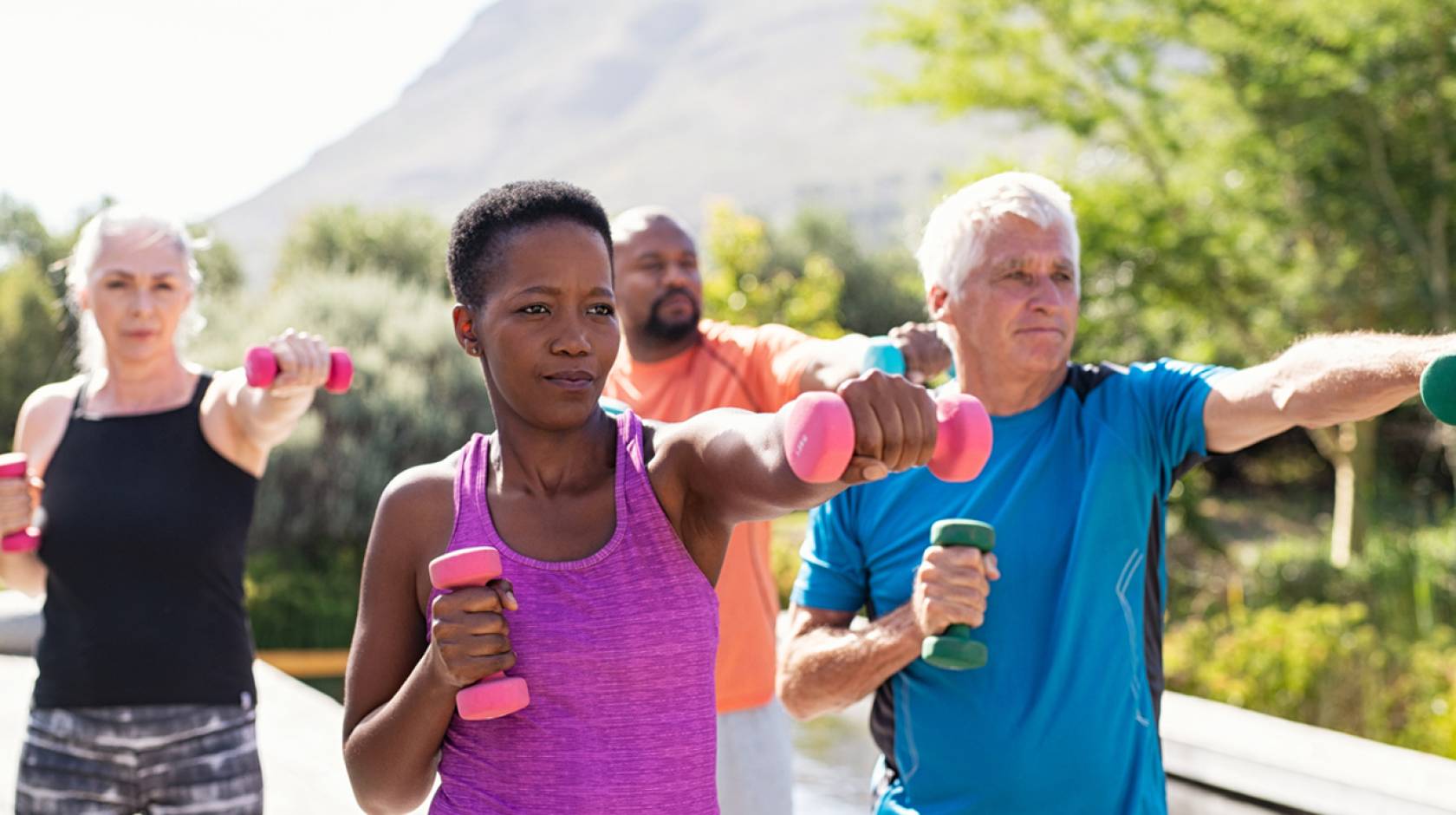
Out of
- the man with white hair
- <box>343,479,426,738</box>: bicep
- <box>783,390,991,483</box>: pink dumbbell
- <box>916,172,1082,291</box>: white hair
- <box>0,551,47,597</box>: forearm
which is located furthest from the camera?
<box>0,551,47,597</box>: forearm

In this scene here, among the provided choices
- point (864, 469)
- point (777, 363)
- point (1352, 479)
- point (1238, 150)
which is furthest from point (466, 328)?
point (1352, 479)

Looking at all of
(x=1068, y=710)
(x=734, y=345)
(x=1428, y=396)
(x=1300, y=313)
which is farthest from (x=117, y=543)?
(x=1300, y=313)

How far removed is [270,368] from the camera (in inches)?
110

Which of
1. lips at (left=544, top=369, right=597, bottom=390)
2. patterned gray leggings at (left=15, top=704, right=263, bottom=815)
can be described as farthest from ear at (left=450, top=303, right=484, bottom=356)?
patterned gray leggings at (left=15, top=704, right=263, bottom=815)

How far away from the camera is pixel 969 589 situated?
223cm

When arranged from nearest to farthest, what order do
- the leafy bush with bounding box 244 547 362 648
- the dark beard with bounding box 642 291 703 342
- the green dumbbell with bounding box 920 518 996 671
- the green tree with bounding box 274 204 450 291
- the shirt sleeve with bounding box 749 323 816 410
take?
the green dumbbell with bounding box 920 518 996 671 < the shirt sleeve with bounding box 749 323 816 410 < the dark beard with bounding box 642 291 703 342 < the leafy bush with bounding box 244 547 362 648 < the green tree with bounding box 274 204 450 291

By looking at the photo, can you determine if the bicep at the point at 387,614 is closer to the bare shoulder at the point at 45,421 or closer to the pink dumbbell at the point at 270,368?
the pink dumbbell at the point at 270,368

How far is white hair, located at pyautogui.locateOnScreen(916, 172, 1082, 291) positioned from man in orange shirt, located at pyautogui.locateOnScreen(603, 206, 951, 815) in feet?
0.92

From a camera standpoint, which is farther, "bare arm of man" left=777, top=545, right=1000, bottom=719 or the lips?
"bare arm of man" left=777, top=545, right=1000, bottom=719

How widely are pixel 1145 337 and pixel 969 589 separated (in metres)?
9.82

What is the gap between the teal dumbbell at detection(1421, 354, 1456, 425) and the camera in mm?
1869

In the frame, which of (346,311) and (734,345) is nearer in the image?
(734,345)

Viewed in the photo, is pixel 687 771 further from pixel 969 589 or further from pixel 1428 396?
pixel 1428 396

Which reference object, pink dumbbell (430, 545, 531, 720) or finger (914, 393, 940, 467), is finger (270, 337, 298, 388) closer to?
pink dumbbell (430, 545, 531, 720)
